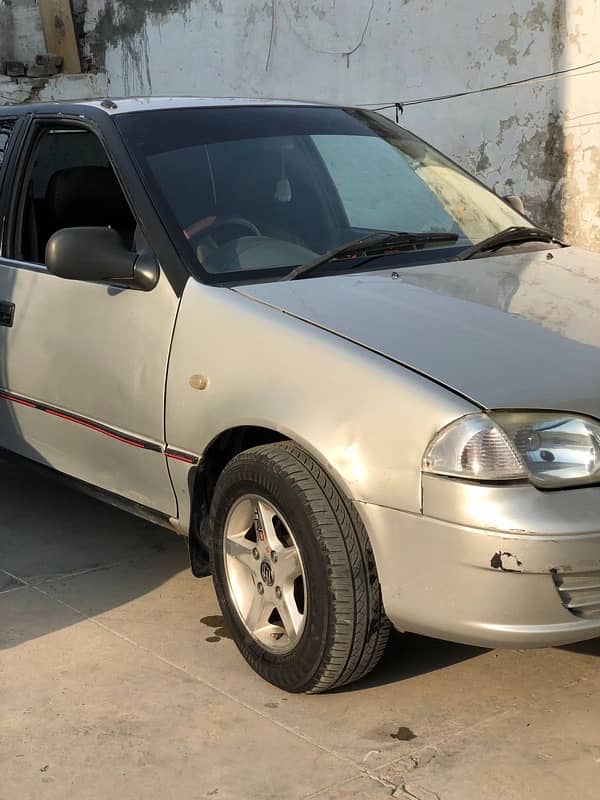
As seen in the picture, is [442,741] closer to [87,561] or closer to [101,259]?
[101,259]

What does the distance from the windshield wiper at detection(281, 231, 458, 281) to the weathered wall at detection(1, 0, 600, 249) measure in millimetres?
4938

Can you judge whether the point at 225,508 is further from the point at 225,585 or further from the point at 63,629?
the point at 63,629

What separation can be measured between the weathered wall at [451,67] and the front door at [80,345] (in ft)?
16.9

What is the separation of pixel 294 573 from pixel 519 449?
2.59 ft

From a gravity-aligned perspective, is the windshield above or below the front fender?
above

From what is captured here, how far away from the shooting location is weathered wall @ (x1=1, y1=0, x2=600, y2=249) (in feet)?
28.1

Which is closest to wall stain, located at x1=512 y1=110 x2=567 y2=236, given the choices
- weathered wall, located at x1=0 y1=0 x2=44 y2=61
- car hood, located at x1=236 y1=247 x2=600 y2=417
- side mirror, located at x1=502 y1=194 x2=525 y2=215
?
side mirror, located at x1=502 y1=194 x2=525 y2=215

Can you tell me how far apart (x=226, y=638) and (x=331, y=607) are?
80cm

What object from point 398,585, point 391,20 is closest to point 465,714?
point 398,585

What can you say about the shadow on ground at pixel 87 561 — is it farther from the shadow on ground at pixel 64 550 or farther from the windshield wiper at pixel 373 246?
the windshield wiper at pixel 373 246

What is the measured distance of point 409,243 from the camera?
3.92m

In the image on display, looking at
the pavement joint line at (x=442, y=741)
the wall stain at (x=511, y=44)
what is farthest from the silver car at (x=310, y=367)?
the wall stain at (x=511, y=44)

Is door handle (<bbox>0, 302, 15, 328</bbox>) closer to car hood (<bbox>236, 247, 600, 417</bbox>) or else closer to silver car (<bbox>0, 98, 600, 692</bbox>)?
silver car (<bbox>0, 98, 600, 692</bbox>)

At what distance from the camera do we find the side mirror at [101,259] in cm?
367
